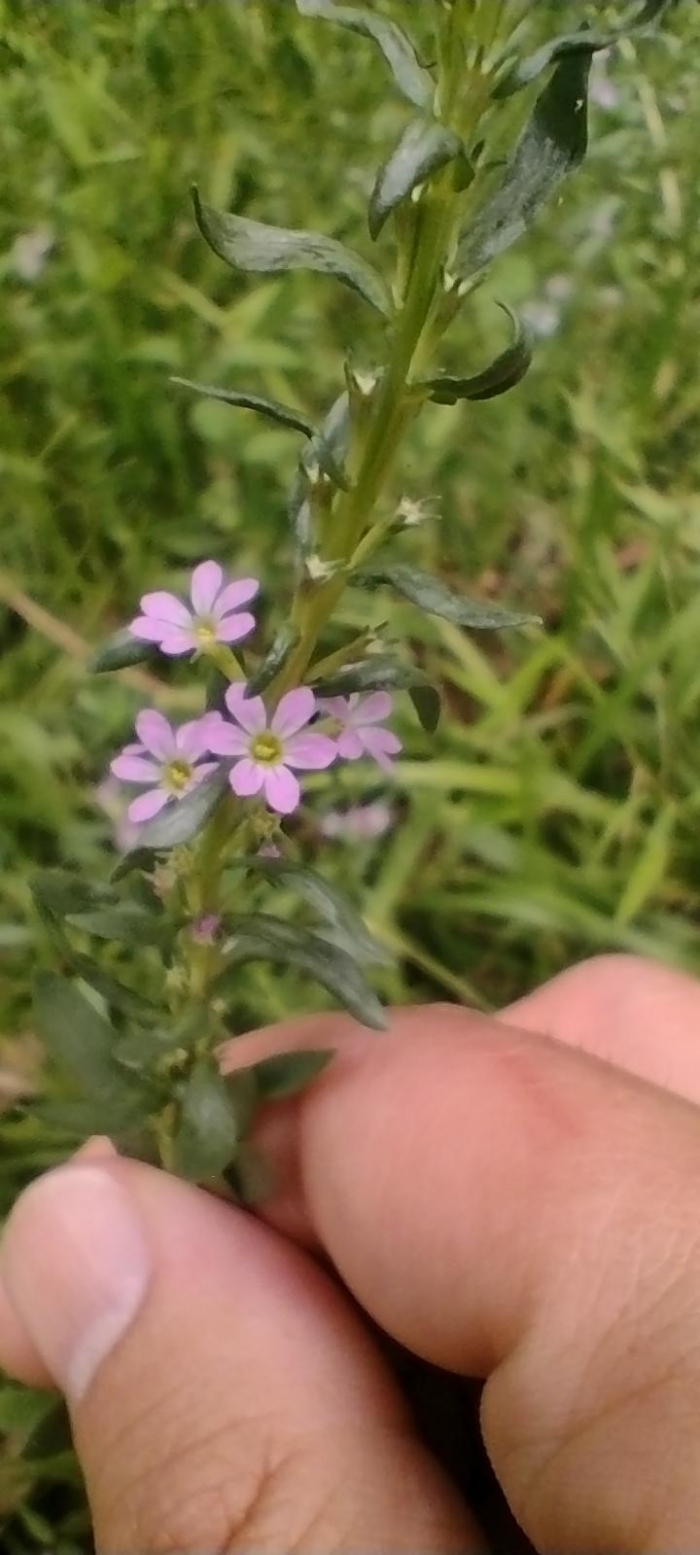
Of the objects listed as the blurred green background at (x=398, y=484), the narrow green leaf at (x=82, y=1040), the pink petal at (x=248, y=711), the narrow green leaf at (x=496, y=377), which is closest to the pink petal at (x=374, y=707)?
the pink petal at (x=248, y=711)

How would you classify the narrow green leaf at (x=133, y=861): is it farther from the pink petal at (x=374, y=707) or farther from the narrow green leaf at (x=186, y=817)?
the pink petal at (x=374, y=707)

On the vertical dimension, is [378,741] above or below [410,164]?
below

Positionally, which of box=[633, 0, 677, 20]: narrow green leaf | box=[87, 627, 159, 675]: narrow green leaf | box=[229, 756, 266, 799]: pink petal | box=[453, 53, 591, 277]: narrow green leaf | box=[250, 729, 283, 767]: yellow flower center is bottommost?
box=[87, 627, 159, 675]: narrow green leaf

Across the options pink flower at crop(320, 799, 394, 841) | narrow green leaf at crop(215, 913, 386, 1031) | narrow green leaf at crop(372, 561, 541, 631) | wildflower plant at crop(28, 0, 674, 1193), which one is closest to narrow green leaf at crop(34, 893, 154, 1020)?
wildflower plant at crop(28, 0, 674, 1193)

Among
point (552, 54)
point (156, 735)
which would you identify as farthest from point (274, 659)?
point (552, 54)

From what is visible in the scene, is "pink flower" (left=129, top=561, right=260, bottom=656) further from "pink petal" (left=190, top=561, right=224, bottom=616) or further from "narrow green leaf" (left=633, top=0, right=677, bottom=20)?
"narrow green leaf" (left=633, top=0, right=677, bottom=20)

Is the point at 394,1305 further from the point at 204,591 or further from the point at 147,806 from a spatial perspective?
the point at 204,591
